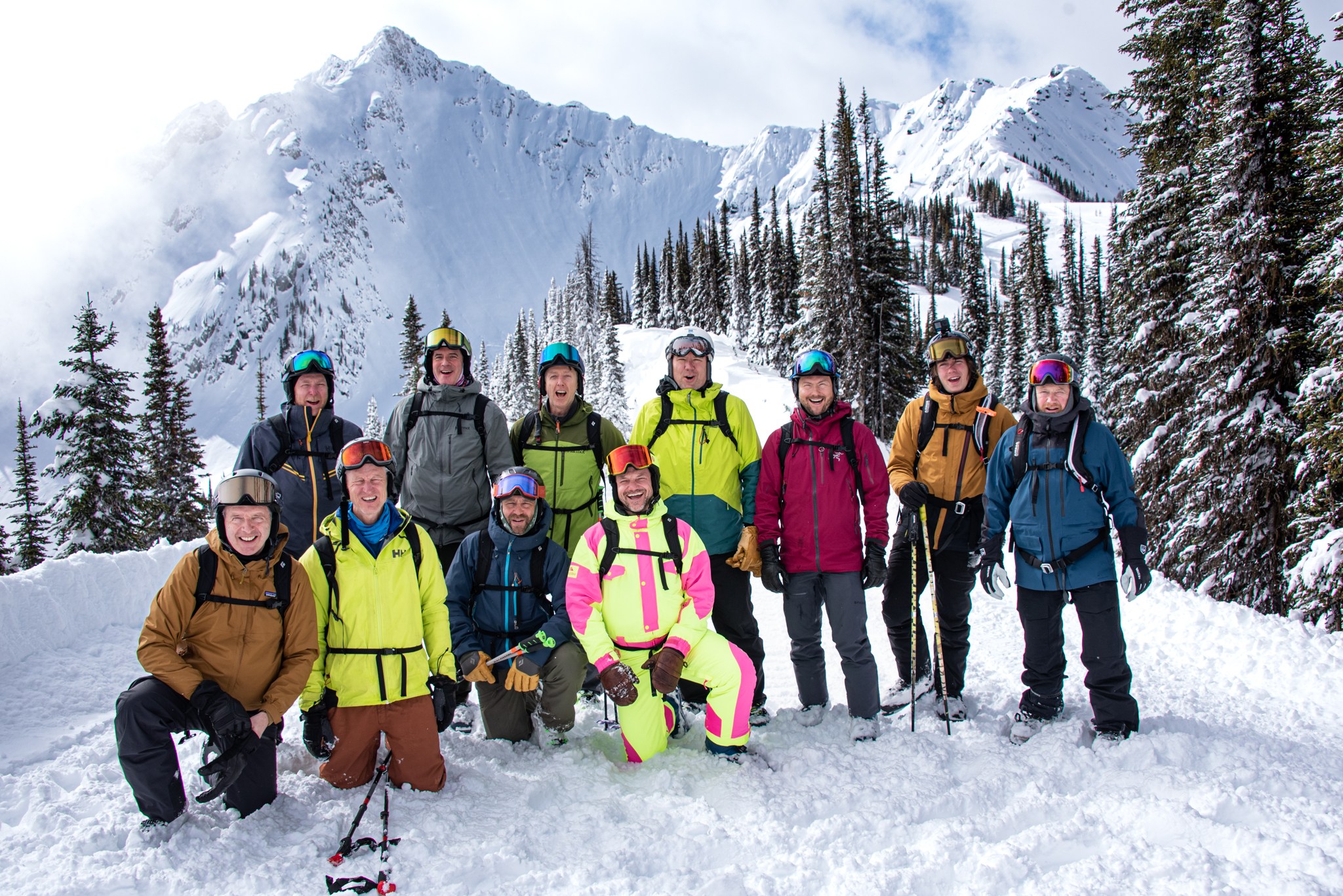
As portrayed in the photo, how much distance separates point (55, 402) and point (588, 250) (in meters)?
68.1

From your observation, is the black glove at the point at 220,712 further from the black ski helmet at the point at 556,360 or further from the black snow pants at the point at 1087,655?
the black snow pants at the point at 1087,655

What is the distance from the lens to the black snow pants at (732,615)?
195 inches

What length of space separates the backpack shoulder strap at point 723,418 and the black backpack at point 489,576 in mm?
1550

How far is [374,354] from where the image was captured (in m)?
188

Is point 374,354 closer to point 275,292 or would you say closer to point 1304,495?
point 275,292

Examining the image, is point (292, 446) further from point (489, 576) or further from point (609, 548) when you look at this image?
point (609, 548)

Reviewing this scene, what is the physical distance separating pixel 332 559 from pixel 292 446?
174cm

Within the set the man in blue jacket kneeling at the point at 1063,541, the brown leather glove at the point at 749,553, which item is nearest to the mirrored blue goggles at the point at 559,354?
the brown leather glove at the point at 749,553

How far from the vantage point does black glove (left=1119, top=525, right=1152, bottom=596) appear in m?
4.23

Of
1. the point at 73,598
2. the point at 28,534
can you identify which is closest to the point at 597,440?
the point at 73,598

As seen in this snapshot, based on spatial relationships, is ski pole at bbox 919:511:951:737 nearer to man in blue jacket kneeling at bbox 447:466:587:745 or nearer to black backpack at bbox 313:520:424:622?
man in blue jacket kneeling at bbox 447:466:587:745

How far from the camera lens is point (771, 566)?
15.7 feet

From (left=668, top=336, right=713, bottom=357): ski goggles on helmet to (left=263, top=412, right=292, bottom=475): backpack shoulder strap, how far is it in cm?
310

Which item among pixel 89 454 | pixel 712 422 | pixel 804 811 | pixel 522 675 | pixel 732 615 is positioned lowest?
pixel 804 811
